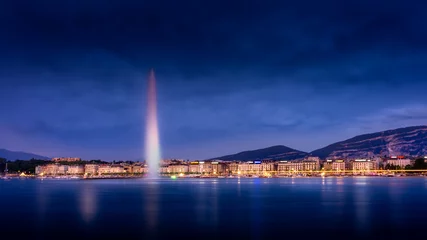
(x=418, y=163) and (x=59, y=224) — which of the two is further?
(x=418, y=163)

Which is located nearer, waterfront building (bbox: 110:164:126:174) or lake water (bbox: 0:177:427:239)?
lake water (bbox: 0:177:427:239)

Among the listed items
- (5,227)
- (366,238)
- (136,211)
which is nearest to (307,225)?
(366,238)

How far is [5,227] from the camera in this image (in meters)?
24.5

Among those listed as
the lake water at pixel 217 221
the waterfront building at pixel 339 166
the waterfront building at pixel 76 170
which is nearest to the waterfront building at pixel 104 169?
the waterfront building at pixel 76 170

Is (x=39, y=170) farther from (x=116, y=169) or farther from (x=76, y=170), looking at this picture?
(x=116, y=169)

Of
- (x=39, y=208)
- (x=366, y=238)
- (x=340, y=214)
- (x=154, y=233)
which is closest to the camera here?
(x=366, y=238)

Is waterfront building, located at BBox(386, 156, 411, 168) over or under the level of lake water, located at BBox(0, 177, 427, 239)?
over

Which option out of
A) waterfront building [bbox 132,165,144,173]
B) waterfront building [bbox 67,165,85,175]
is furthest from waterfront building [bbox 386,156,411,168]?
waterfront building [bbox 67,165,85,175]

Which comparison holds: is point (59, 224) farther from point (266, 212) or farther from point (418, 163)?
point (418, 163)

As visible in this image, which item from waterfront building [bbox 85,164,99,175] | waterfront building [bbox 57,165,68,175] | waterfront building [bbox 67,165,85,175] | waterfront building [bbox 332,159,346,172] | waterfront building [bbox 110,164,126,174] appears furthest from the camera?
waterfront building [bbox 332,159,346,172]

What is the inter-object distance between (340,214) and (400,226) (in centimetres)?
539

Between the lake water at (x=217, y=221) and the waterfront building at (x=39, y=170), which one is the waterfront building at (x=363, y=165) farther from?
the lake water at (x=217, y=221)

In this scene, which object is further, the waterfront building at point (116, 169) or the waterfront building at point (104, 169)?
the waterfront building at point (116, 169)

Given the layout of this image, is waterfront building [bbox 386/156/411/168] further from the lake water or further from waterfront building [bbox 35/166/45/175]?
the lake water
